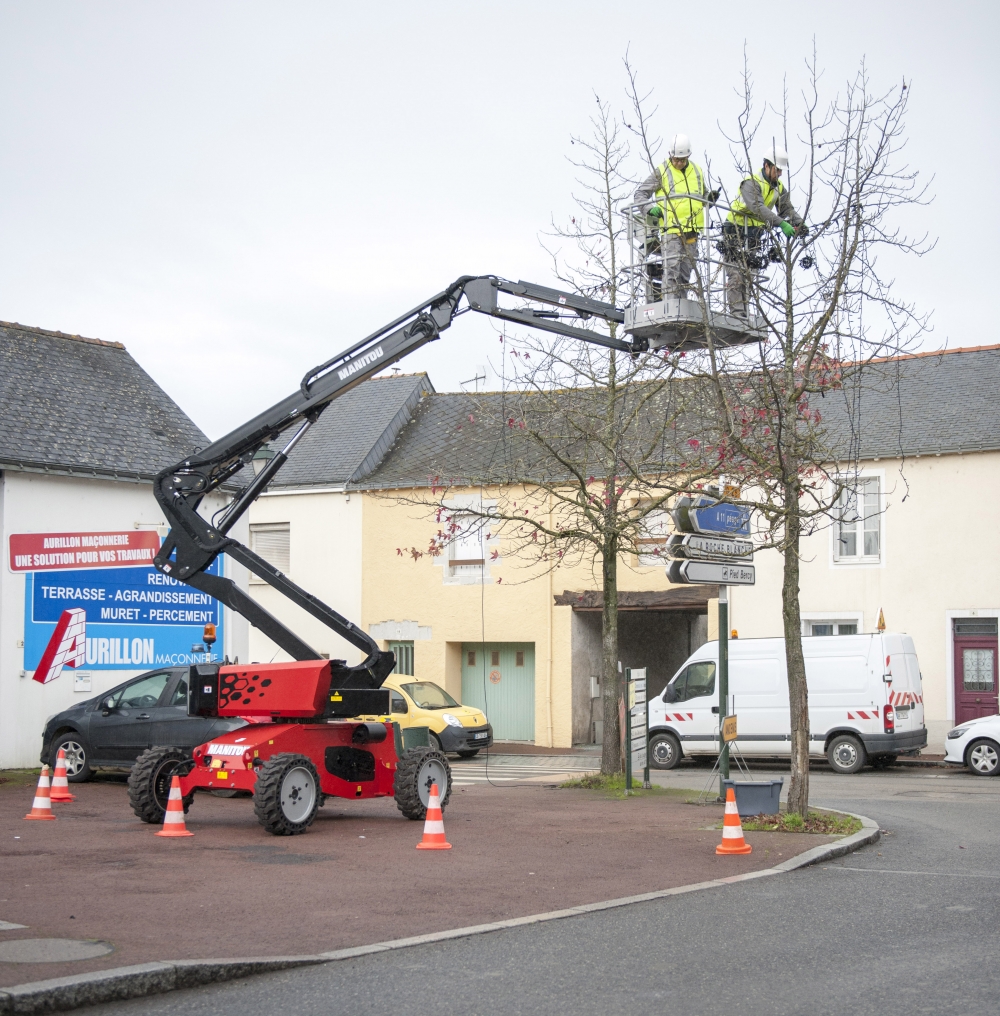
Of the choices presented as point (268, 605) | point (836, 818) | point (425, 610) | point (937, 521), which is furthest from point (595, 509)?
point (268, 605)

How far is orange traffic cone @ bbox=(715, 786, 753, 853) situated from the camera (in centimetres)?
1070

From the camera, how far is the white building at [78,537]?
18.8 meters

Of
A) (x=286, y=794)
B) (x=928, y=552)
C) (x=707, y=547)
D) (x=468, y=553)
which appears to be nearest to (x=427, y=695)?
(x=468, y=553)

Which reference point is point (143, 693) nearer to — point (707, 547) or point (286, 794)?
point (286, 794)

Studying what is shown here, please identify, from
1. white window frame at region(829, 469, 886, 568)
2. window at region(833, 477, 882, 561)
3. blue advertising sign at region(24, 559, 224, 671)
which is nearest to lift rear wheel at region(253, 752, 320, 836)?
blue advertising sign at region(24, 559, 224, 671)

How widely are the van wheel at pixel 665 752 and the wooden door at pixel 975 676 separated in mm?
5929

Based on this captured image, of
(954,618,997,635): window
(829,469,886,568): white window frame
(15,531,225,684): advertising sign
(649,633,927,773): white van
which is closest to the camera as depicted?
(15,531,225,684): advertising sign

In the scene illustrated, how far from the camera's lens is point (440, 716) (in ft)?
77.7

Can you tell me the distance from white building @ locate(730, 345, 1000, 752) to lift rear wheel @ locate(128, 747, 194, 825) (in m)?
14.1

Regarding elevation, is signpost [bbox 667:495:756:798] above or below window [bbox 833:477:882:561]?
below

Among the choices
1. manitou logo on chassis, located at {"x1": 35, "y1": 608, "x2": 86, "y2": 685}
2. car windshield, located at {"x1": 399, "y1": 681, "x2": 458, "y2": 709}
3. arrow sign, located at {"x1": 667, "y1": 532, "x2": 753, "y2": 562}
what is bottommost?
car windshield, located at {"x1": 399, "y1": 681, "x2": 458, "y2": 709}

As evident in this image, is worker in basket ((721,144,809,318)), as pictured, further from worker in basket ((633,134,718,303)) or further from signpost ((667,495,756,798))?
signpost ((667,495,756,798))

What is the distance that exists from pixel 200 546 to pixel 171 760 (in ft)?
7.24

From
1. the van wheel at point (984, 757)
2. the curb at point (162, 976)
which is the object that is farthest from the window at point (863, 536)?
the curb at point (162, 976)
